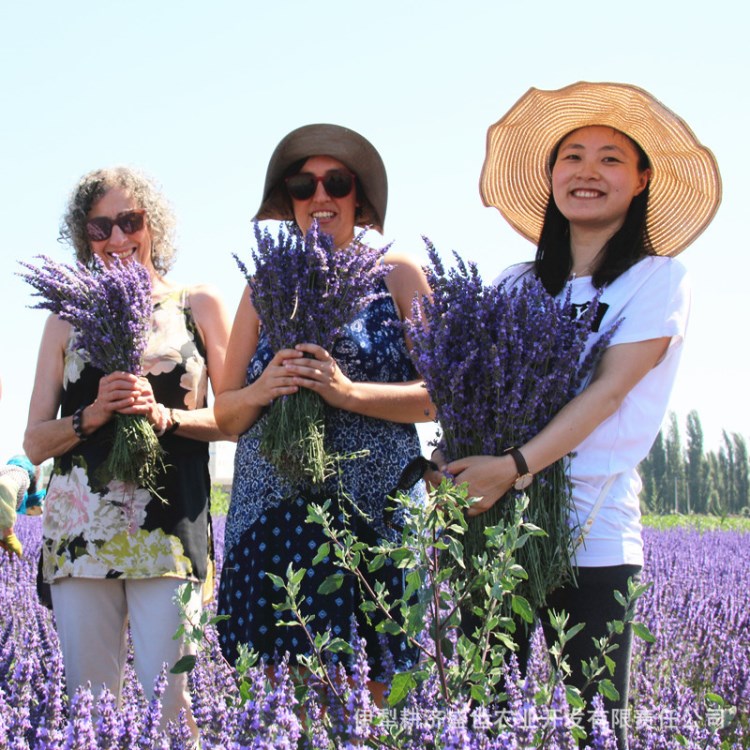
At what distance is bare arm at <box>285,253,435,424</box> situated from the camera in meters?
2.57

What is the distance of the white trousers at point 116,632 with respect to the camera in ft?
9.78

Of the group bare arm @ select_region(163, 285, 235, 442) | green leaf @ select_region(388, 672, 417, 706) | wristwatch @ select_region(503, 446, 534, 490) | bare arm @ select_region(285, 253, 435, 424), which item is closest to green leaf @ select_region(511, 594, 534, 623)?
green leaf @ select_region(388, 672, 417, 706)

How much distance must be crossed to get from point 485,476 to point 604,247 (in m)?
0.82

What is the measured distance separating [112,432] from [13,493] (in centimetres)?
147

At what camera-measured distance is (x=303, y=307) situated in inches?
102

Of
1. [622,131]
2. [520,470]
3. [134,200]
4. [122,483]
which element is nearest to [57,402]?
[122,483]

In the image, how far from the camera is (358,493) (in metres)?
2.70

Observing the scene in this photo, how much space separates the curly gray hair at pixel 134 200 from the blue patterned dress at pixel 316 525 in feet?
2.64

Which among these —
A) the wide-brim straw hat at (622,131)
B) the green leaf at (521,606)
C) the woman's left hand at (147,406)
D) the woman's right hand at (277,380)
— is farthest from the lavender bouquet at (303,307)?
the green leaf at (521,606)

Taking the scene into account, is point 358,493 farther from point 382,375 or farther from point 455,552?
point 455,552

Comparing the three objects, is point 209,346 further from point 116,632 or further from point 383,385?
point 116,632

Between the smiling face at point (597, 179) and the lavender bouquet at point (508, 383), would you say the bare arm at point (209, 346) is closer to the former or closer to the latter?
the lavender bouquet at point (508, 383)

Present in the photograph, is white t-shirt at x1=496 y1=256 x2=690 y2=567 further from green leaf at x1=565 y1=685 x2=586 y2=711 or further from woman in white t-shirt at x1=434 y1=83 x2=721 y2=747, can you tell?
green leaf at x1=565 y1=685 x2=586 y2=711

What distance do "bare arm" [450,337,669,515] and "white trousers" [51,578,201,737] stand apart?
4.00ft
